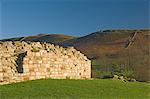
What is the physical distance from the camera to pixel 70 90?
1845 cm

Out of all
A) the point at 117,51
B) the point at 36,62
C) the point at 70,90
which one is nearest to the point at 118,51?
the point at 117,51

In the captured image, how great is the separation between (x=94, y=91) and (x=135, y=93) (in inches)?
→ 75.1

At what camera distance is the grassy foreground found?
1670 centimetres

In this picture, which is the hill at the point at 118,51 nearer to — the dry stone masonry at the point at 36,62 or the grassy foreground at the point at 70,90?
the dry stone masonry at the point at 36,62

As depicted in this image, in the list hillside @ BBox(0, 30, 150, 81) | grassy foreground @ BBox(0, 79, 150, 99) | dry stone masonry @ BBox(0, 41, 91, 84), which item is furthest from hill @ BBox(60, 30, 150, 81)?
grassy foreground @ BBox(0, 79, 150, 99)

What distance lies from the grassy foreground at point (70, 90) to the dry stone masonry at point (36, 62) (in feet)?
3.13

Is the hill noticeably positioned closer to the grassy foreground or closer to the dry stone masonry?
the dry stone masonry

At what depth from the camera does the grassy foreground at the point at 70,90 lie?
54.8ft

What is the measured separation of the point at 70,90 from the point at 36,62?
14.9ft

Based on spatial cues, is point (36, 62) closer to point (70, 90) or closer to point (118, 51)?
point (70, 90)

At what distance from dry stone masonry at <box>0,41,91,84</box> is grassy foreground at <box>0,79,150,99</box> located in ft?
3.13

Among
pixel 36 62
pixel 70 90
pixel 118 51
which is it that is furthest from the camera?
pixel 118 51

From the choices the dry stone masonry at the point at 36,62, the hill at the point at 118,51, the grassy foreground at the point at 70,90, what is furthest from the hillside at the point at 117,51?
the grassy foreground at the point at 70,90

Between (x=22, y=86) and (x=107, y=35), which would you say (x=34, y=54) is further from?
(x=107, y=35)
